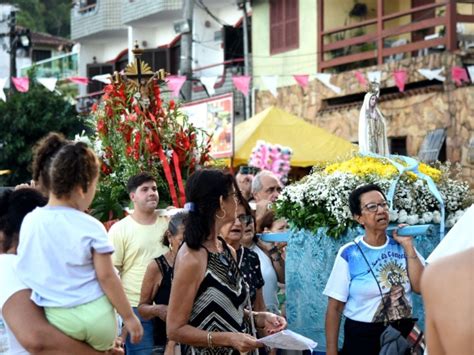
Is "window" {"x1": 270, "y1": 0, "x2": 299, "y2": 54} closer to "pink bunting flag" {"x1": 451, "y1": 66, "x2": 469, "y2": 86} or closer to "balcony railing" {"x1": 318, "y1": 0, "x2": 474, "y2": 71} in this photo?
"balcony railing" {"x1": 318, "y1": 0, "x2": 474, "y2": 71}

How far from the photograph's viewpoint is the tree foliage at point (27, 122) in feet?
105

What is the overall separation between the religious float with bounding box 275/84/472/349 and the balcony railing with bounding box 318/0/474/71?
1439 cm

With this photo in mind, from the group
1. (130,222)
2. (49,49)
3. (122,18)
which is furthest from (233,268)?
(49,49)

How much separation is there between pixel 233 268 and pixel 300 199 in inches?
104

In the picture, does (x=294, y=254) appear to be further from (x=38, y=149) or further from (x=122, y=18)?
(x=122, y=18)

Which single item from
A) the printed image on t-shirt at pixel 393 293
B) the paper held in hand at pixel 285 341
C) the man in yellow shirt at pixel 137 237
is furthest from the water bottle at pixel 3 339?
the man in yellow shirt at pixel 137 237

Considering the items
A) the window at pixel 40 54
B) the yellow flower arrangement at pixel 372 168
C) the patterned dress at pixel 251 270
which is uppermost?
the window at pixel 40 54

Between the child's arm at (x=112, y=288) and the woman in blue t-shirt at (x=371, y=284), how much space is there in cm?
267

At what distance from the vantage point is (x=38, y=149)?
507cm

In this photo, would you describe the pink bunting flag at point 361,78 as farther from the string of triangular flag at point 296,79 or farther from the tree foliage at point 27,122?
the tree foliage at point 27,122

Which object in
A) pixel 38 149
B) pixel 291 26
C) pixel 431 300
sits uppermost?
pixel 291 26

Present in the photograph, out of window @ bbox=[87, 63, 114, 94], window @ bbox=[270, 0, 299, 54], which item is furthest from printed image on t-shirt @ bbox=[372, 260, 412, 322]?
window @ bbox=[87, 63, 114, 94]

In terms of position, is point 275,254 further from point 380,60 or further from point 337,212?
point 380,60

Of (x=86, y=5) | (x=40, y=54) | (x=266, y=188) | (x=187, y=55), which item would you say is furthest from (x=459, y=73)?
(x=40, y=54)
